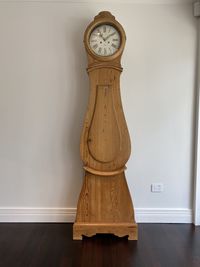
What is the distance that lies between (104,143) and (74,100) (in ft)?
2.10

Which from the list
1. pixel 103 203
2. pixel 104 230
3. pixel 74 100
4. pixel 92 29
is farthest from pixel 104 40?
pixel 104 230

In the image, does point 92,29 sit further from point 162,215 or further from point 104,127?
point 162,215

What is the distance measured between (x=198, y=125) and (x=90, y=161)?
1.18m

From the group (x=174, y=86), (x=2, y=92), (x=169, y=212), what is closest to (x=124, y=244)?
(x=169, y=212)

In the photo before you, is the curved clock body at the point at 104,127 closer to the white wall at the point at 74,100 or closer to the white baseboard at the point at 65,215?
the white wall at the point at 74,100

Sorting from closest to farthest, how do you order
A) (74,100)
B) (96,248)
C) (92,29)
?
1. (96,248)
2. (92,29)
3. (74,100)

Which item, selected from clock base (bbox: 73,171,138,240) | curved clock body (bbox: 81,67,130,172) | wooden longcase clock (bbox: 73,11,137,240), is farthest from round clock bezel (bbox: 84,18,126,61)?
clock base (bbox: 73,171,138,240)

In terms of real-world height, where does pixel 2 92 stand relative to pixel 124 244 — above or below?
above

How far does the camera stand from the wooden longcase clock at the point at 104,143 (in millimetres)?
2461

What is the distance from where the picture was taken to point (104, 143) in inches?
97.8

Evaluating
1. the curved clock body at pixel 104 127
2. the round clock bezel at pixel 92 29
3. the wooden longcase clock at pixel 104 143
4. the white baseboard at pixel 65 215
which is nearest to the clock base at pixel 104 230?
the wooden longcase clock at pixel 104 143

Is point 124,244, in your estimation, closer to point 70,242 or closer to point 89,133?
point 70,242

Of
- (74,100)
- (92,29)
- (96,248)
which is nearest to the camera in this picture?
(96,248)

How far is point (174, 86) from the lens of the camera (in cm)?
284
